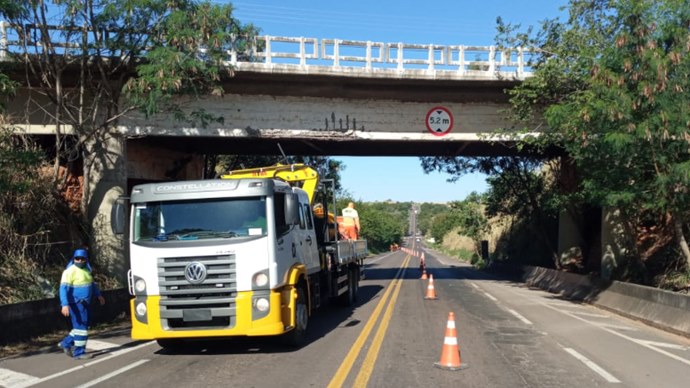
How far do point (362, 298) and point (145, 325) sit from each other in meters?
10.6

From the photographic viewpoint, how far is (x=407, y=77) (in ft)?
65.4

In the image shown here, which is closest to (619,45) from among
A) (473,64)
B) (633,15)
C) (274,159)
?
(633,15)

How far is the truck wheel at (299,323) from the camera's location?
10117 millimetres

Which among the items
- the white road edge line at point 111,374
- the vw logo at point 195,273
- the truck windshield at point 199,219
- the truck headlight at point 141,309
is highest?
the truck windshield at point 199,219

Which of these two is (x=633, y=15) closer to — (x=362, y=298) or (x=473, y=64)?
(x=473, y=64)

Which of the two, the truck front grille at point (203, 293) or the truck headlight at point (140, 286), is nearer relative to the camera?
the truck front grille at point (203, 293)

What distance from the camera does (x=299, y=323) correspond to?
408 inches

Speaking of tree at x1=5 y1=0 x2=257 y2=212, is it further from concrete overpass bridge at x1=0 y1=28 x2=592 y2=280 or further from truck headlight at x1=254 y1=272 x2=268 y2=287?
truck headlight at x1=254 y1=272 x2=268 y2=287

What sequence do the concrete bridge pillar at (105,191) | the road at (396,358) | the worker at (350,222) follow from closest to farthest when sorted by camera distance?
the road at (396,358)
the concrete bridge pillar at (105,191)
the worker at (350,222)

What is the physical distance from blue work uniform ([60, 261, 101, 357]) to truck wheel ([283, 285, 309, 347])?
326 centimetres

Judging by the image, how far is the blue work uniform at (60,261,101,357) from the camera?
990 cm

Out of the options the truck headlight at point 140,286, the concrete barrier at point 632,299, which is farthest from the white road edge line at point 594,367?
the truck headlight at point 140,286

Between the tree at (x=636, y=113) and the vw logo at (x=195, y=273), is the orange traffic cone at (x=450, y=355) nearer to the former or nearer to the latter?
the vw logo at (x=195, y=273)

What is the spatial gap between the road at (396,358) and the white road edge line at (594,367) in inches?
0.6
